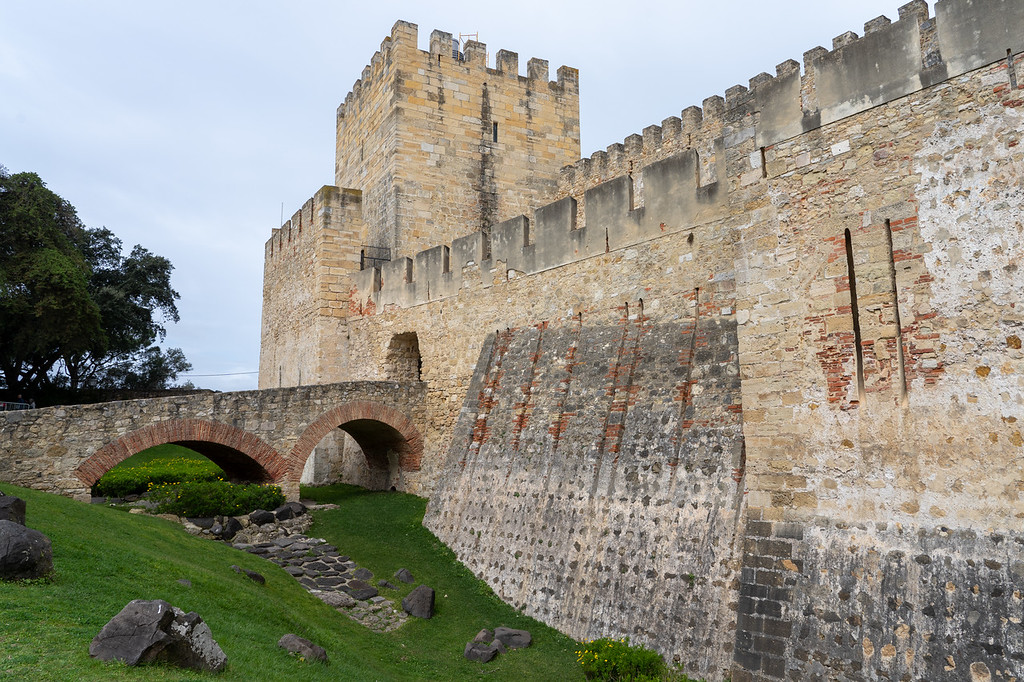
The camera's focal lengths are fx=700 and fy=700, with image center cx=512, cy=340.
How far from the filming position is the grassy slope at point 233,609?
518 cm

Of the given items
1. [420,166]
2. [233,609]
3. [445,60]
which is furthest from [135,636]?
[445,60]

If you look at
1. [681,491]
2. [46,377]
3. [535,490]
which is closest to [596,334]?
[535,490]

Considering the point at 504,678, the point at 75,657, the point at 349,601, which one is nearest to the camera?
the point at 75,657

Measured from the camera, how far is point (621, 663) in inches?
285

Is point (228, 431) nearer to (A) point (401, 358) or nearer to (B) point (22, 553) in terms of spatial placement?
(A) point (401, 358)

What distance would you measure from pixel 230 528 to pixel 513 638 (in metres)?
6.33

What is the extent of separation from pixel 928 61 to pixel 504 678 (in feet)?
25.2

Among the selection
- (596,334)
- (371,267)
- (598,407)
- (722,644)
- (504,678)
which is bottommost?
(504,678)

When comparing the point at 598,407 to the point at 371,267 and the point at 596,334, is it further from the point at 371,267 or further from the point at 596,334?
the point at 371,267

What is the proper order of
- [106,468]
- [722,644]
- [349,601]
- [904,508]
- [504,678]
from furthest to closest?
[106,468] → [349,601] → [504,678] → [722,644] → [904,508]

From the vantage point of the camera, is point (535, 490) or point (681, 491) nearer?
point (681, 491)

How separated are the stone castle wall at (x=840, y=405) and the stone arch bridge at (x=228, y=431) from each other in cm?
647

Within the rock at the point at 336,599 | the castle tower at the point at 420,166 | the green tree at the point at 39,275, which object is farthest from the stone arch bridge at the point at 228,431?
the green tree at the point at 39,275

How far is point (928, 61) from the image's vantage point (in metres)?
6.32
